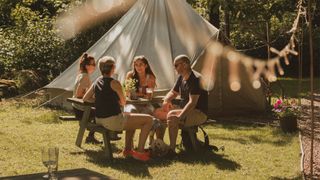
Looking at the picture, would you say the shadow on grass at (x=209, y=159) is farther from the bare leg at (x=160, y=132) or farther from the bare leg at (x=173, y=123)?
the bare leg at (x=160, y=132)

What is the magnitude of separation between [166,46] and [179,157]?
402 cm

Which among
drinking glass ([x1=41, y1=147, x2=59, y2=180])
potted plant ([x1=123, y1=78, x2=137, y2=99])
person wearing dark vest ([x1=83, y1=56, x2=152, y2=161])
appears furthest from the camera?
potted plant ([x1=123, y1=78, x2=137, y2=99])

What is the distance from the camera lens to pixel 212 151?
297 inches

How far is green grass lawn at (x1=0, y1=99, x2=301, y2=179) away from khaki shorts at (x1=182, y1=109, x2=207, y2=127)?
0.42m

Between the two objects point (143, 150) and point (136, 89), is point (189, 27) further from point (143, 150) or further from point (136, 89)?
point (143, 150)

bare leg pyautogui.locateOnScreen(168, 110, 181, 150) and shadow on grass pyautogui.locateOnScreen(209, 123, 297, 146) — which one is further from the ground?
bare leg pyautogui.locateOnScreen(168, 110, 181, 150)

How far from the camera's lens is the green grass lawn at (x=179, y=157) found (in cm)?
637

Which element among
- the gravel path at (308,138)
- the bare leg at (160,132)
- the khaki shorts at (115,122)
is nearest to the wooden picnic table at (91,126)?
the khaki shorts at (115,122)

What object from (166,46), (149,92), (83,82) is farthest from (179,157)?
(166,46)

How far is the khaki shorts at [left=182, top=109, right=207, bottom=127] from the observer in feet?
23.5

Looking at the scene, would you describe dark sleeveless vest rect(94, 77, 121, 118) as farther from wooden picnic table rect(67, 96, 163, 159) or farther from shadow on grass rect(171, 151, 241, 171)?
shadow on grass rect(171, 151, 241, 171)

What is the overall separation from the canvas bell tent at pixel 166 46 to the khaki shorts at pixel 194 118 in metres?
3.25

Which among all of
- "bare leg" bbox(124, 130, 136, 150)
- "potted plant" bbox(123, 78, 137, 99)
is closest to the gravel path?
"bare leg" bbox(124, 130, 136, 150)

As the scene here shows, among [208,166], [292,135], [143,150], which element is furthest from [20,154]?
[292,135]
